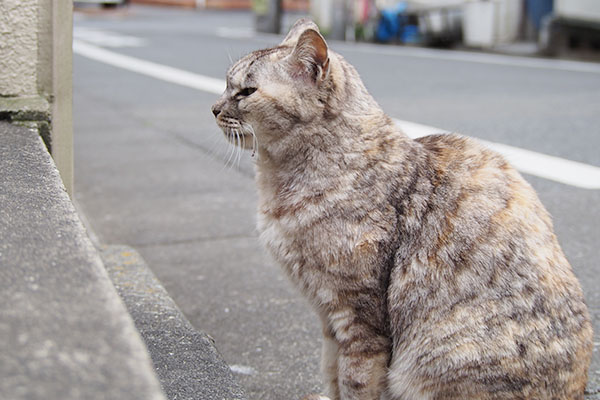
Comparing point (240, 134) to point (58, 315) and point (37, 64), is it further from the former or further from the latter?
point (58, 315)

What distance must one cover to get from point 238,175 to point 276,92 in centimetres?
316

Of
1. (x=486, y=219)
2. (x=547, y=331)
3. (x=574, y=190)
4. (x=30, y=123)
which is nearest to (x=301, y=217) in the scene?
(x=486, y=219)

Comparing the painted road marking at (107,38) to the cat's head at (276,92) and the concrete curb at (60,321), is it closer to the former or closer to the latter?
the cat's head at (276,92)

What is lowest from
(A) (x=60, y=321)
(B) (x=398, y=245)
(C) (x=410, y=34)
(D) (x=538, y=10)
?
(B) (x=398, y=245)

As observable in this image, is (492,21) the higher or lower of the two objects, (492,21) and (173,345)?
the higher

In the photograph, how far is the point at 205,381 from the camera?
2.32 metres

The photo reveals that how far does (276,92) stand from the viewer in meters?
2.45

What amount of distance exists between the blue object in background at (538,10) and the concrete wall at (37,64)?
1377 cm

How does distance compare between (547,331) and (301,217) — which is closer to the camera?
(547,331)

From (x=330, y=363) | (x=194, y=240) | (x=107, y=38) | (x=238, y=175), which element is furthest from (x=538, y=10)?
(x=330, y=363)

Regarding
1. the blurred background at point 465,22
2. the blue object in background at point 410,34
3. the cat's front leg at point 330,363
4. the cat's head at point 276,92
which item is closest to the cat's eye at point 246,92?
the cat's head at point 276,92

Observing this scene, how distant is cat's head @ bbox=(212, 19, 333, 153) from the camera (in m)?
2.40

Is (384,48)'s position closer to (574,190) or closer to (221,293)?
(574,190)

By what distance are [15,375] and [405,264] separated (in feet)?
4.41
